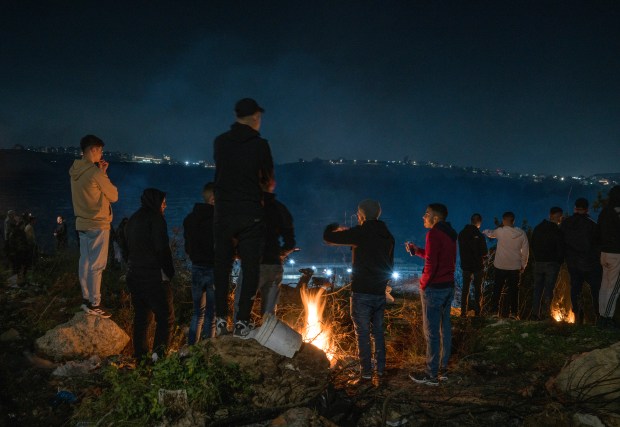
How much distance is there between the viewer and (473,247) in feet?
26.8

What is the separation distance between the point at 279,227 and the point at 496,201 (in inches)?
4770

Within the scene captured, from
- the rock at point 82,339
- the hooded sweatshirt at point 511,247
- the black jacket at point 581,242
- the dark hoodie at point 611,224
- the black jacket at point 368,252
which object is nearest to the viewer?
the black jacket at point 368,252

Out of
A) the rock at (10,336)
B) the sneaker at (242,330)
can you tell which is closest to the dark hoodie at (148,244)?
the sneaker at (242,330)

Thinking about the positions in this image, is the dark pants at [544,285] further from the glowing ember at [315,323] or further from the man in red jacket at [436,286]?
the glowing ember at [315,323]

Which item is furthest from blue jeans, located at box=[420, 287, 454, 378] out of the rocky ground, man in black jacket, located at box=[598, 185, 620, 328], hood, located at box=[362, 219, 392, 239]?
man in black jacket, located at box=[598, 185, 620, 328]

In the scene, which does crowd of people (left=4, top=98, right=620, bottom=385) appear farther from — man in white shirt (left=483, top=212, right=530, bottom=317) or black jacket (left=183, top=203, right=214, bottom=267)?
man in white shirt (left=483, top=212, right=530, bottom=317)

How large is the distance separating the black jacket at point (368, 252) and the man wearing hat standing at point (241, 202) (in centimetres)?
133

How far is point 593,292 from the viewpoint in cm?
725

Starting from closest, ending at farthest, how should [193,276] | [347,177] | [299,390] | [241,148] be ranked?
[299,390]
[241,148]
[193,276]
[347,177]

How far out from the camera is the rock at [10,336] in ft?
18.4

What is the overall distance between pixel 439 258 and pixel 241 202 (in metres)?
2.66

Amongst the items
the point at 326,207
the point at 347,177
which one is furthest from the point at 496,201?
the point at 326,207

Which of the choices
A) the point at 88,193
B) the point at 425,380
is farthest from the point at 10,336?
the point at 425,380

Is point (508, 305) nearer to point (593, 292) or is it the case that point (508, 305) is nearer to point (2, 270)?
point (593, 292)
